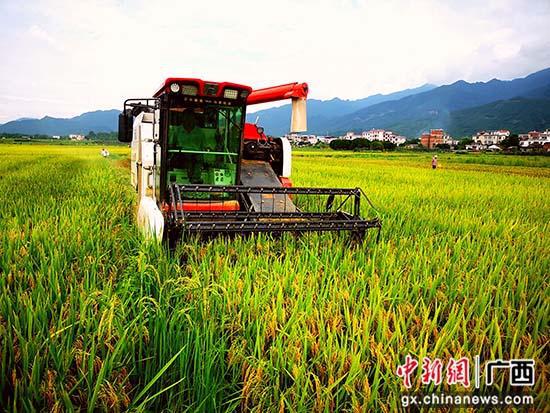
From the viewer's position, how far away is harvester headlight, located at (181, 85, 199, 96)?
4.91 metres

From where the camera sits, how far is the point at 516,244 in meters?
4.48

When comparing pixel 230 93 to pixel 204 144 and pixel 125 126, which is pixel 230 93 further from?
pixel 125 126

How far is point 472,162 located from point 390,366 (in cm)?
3507

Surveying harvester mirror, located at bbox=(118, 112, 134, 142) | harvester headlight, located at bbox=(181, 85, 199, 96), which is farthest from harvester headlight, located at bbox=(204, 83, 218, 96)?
harvester mirror, located at bbox=(118, 112, 134, 142)

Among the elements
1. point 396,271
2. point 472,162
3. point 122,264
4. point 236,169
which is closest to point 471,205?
point 236,169

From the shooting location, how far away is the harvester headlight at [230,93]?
16.7ft

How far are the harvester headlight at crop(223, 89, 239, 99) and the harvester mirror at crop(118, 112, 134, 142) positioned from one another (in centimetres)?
152

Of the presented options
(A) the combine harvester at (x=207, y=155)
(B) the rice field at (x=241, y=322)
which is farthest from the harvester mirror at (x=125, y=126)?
(B) the rice field at (x=241, y=322)

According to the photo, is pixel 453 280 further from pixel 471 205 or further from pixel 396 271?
pixel 471 205

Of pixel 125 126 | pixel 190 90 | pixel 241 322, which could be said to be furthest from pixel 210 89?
pixel 241 322

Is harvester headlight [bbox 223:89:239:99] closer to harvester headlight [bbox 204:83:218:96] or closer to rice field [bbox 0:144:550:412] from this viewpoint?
harvester headlight [bbox 204:83:218:96]

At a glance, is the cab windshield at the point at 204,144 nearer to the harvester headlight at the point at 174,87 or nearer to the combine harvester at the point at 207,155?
the combine harvester at the point at 207,155

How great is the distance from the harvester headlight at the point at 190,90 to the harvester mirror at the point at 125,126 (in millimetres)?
1174

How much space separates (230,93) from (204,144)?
785 mm
